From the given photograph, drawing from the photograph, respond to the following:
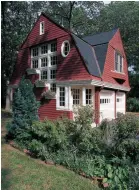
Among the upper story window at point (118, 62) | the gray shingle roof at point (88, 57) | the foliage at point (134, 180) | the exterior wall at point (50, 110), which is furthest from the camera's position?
the upper story window at point (118, 62)

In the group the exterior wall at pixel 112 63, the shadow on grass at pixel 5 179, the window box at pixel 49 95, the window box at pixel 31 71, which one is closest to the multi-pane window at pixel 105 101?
the exterior wall at pixel 112 63

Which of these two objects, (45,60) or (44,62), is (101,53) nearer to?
(45,60)

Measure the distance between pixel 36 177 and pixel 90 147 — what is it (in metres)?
1.63

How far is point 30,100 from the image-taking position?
24.3 ft

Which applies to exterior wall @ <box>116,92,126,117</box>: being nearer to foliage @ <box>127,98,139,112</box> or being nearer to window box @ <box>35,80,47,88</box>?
foliage @ <box>127,98,139,112</box>

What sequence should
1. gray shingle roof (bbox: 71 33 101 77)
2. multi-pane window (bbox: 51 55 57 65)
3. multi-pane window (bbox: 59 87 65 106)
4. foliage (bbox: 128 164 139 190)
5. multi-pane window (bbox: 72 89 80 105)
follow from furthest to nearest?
multi-pane window (bbox: 51 55 57 65) → multi-pane window (bbox: 72 89 80 105) → multi-pane window (bbox: 59 87 65 106) → gray shingle roof (bbox: 71 33 101 77) → foliage (bbox: 128 164 139 190)

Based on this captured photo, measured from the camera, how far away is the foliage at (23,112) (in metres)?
6.79

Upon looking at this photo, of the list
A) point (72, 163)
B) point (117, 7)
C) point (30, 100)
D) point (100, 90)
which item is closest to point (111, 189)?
point (72, 163)

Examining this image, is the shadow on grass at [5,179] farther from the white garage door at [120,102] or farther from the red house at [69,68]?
the white garage door at [120,102]

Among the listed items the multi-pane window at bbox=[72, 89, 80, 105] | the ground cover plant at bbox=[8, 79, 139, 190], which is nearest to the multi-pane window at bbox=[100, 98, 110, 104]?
the multi-pane window at bbox=[72, 89, 80, 105]

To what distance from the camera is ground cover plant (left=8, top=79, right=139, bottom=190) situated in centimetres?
464

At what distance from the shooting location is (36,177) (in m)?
4.55

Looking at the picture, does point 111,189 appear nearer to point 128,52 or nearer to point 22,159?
point 22,159

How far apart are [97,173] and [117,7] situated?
3257cm
